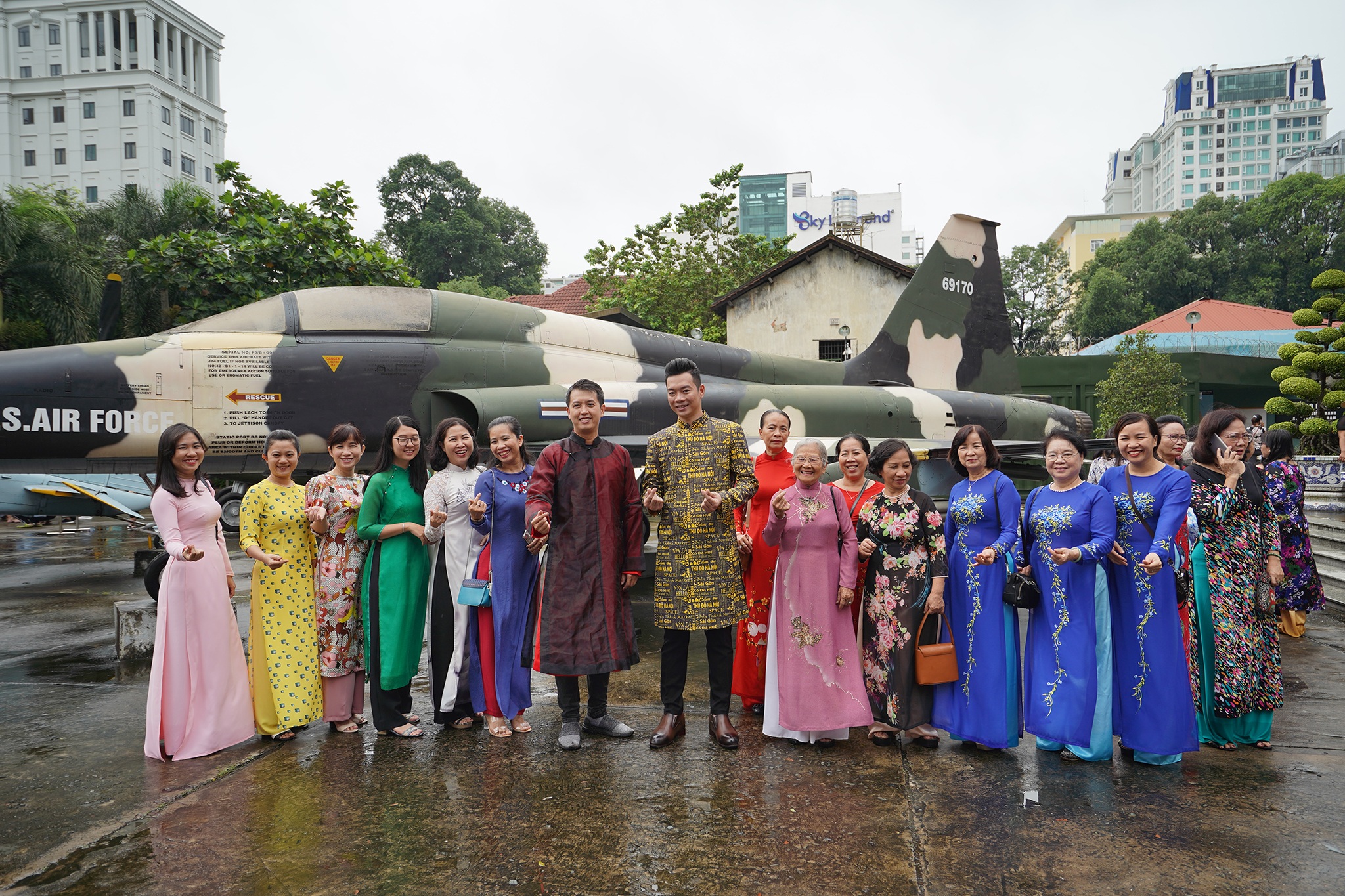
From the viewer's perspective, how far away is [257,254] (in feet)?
50.0

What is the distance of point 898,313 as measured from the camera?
11.9 m

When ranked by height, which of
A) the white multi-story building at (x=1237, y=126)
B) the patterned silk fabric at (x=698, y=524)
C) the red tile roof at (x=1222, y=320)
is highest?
the white multi-story building at (x=1237, y=126)

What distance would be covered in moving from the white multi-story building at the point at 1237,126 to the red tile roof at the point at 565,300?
13978 cm

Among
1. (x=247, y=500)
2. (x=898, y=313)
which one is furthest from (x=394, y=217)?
(x=247, y=500)

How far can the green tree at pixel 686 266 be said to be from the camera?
2533cm

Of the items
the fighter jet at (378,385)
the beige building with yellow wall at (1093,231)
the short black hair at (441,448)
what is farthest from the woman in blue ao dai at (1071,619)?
the beige building with yellow wall at (1093,231)

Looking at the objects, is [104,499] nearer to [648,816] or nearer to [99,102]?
[648,816]

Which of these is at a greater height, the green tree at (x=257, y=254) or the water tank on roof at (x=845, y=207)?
the water tank on roof at (x=845, y=207)

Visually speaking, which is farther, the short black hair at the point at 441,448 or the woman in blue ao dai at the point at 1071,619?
the short black hair at the point at 441,448

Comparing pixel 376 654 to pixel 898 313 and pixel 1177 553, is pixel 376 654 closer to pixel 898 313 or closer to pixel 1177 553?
pixel 1177 553

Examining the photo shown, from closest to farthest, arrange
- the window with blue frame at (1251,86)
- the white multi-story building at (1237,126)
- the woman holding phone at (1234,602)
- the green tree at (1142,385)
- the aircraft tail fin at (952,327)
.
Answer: the woman holding phone at (1234,602), the aircraft tail fin at (952,327), the green tree at (1142,385), the white multi-story building at (1237,126), the window with blue frame at (1251,86)

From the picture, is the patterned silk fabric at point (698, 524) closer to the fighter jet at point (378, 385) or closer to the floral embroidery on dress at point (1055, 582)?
the floral embroidery on dress at point (1055, 582)

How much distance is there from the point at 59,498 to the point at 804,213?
66.3 metres

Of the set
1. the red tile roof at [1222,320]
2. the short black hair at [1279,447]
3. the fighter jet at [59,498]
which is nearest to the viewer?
the short black hair at [1279,447]
